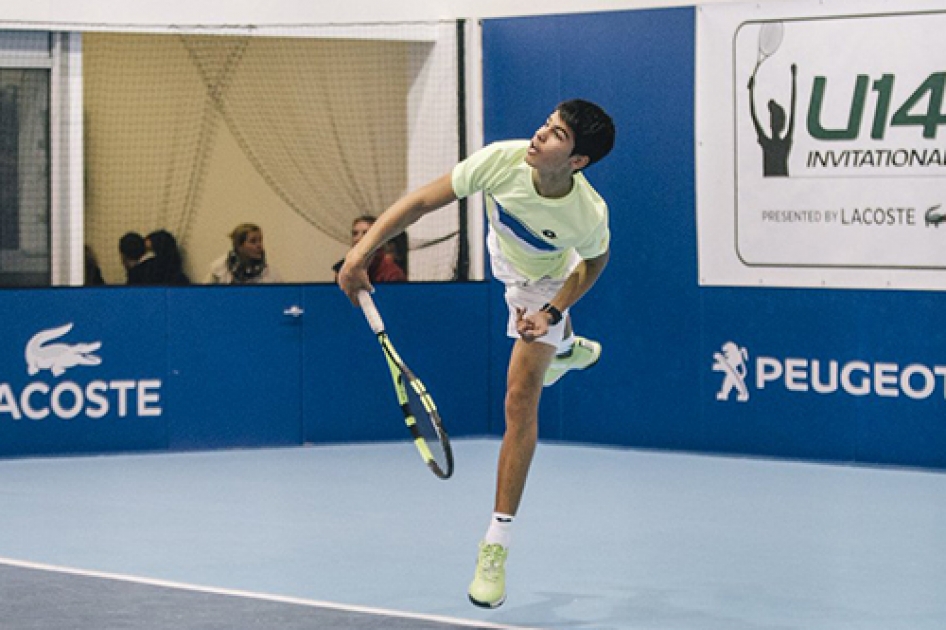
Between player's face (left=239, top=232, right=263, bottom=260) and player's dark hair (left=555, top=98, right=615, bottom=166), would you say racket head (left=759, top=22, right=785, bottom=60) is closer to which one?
player's face (left=239, top=232, right=263, bottom=260)

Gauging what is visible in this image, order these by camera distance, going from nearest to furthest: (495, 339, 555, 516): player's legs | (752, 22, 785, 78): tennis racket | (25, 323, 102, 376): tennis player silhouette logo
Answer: (495, 339, 555, 516): player's legs → (752, 22, 785, 78): tennis racket → (25, 323, 102, 376): tennis player silhouette logo

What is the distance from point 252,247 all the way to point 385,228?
19.7 ft

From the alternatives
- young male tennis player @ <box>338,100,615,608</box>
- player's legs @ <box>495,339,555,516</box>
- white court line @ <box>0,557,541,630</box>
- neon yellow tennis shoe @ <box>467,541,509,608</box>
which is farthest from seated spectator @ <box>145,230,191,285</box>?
neon yellow tennis shoe @ <box>467,541,509,608</box>

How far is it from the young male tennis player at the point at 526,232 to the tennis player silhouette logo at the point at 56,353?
15.6ft

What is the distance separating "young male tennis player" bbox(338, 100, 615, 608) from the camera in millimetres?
6586

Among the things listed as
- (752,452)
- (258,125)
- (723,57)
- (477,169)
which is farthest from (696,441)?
(477,169)

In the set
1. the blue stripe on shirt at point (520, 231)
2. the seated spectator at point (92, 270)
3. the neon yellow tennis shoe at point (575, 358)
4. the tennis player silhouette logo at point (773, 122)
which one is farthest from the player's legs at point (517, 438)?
the seated spectator at point (92, 270)

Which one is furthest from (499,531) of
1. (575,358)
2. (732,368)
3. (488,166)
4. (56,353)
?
(56,353)

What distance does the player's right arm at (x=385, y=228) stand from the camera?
21.3 feet

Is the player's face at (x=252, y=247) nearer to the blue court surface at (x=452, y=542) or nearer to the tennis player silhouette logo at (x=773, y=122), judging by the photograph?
the blue court surface at (x=452, y=542)

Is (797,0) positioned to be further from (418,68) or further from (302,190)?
(302,190)

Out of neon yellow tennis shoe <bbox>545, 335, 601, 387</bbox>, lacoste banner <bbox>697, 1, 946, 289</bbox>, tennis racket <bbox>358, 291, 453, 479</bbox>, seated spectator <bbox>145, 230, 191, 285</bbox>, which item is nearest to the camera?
tennis racket <bbox>358, 291, 453, 479</bbox>

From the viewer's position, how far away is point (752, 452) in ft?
37.4

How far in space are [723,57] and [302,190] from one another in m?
3.72
